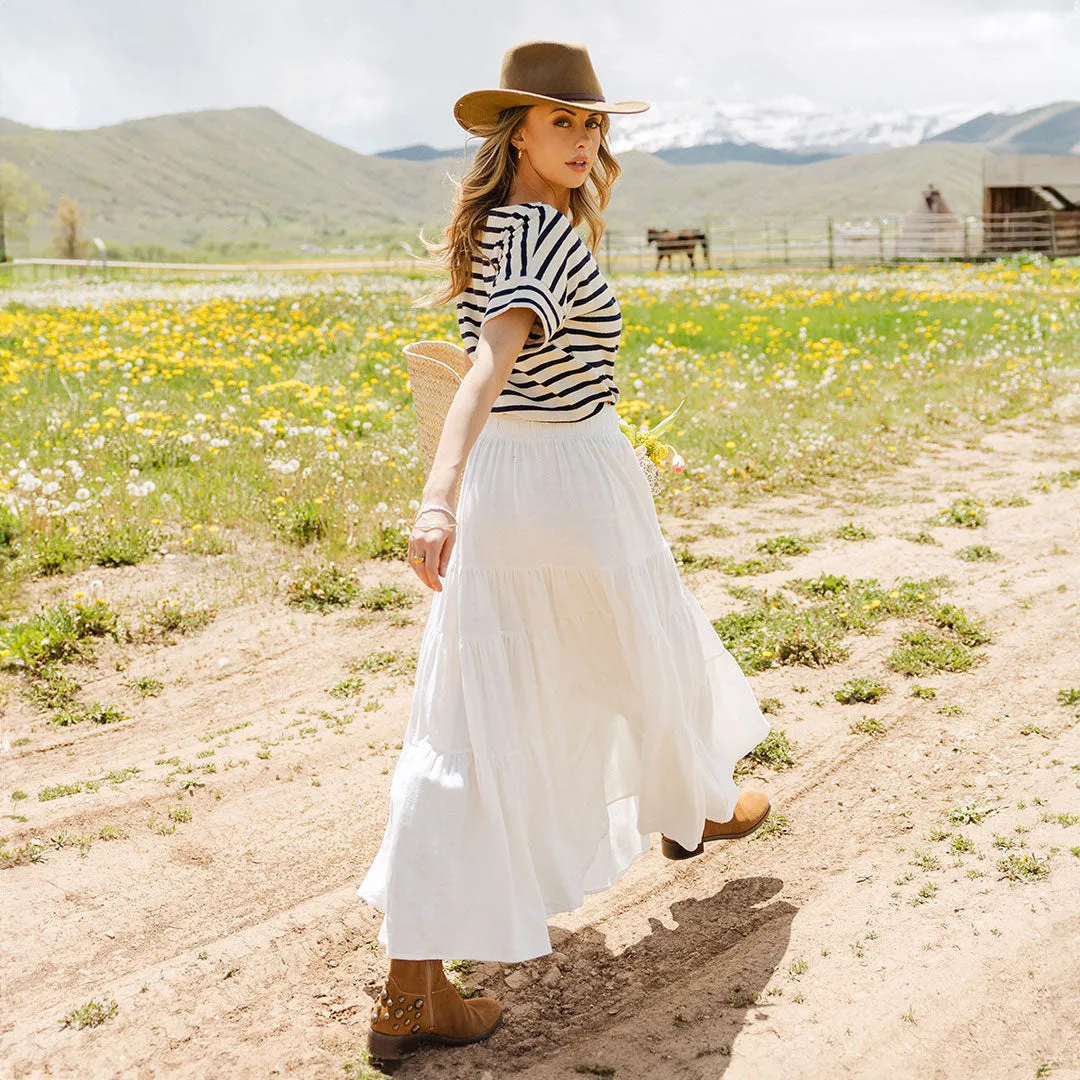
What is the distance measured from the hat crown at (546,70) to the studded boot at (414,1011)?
193 centimetres

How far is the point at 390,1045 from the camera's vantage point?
2.79m

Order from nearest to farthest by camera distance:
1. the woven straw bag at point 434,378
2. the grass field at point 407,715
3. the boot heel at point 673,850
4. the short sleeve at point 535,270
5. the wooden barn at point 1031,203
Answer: the short sleeve at point 535,270 < the grass field at point 407,715 < the woven straw bag at point 434,378 < the boot heel at point 673,850 < the wooden barn at point 1031,203

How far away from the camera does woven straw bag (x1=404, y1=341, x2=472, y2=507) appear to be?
304cm

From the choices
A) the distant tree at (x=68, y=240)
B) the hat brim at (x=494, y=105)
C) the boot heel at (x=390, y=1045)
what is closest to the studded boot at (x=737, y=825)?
the boot heel at (x=390, y=1045)

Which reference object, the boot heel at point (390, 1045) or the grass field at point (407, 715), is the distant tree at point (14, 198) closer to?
the grass field at point (407, 715)

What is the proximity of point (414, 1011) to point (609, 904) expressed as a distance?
851 mm

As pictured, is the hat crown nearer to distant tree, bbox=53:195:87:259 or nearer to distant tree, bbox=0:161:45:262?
distant tree, bbox=53:195:87:259

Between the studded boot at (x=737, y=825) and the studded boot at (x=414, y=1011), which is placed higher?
the studded boot at (x=737, y=825)

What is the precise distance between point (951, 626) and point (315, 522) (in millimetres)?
3301

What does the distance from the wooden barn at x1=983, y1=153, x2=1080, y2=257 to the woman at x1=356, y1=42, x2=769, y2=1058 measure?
34214mm

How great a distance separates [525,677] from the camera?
2.77m

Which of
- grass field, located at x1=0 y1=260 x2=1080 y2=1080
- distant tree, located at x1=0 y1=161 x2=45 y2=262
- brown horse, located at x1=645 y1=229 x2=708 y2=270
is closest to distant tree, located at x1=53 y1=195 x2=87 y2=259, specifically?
distant tree, located at x1=0 y1=161 x2=45 y2=262

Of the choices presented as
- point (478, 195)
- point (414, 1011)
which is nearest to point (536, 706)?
point (414, 1011)

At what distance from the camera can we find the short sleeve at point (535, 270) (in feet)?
8.31
